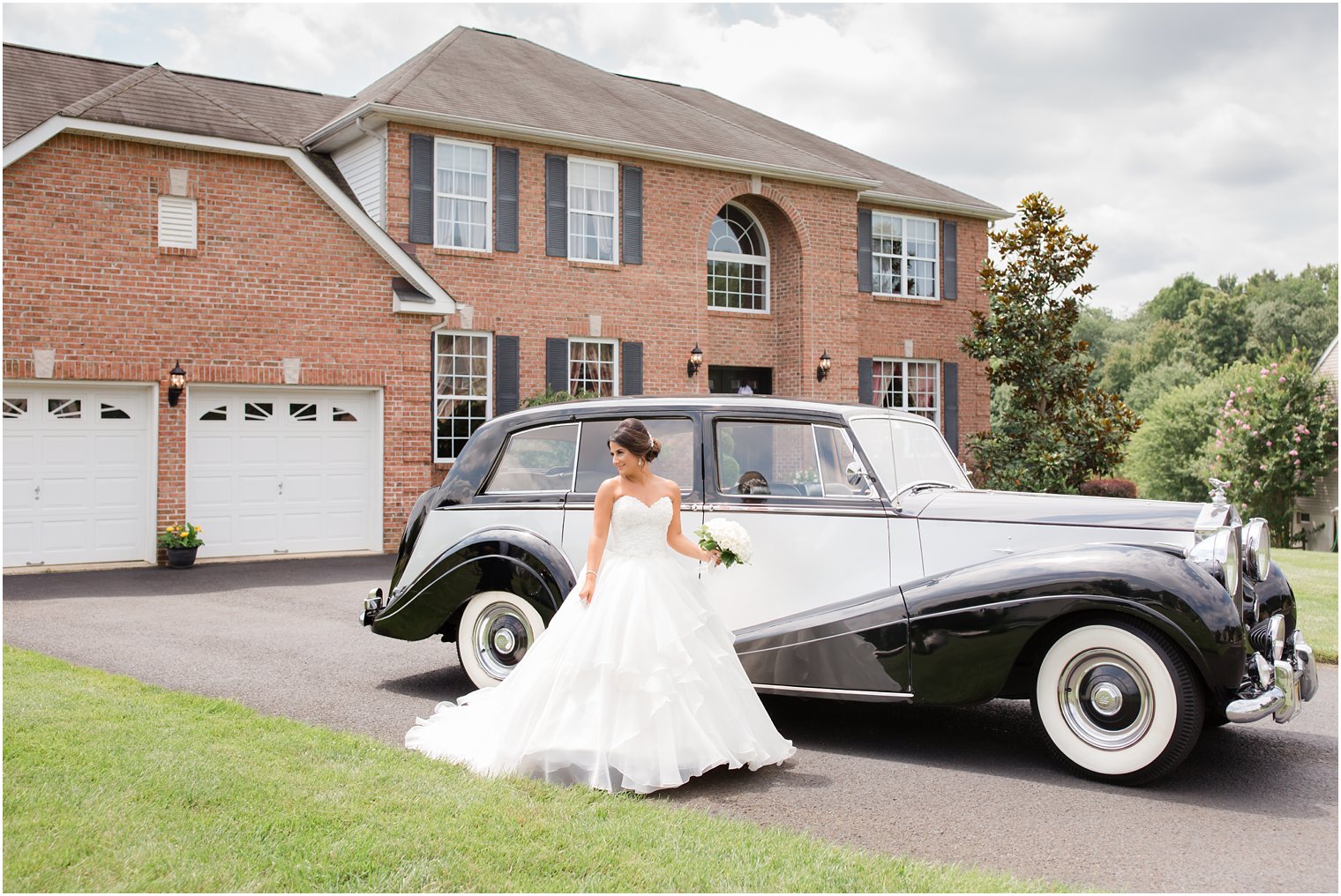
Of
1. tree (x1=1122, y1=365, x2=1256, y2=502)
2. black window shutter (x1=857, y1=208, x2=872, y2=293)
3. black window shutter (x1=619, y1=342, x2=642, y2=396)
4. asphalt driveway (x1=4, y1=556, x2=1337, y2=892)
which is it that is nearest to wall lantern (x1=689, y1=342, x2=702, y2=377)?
black window shutter (x1=619, y1=342, x2=642, y2=396)

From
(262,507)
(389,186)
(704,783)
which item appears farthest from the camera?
(389,186)

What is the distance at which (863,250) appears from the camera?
22.6 metres

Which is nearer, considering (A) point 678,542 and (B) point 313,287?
(A) point 678,542

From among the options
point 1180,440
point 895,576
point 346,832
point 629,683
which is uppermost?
point 1180,440

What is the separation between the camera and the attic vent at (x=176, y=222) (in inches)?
572

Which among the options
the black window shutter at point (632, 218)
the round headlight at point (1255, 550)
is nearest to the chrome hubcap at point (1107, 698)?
the round headlight at point (1255, 550)

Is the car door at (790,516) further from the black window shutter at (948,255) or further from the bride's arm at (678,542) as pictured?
the black window shutter at (948,255)

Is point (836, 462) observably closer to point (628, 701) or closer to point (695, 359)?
point (628, 701)

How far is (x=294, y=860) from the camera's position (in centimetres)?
410

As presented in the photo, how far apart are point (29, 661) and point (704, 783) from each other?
5.17 meters

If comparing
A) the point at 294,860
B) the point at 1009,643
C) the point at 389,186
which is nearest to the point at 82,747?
the point at 294,860

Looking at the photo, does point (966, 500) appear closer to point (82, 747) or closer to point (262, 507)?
point (82, 747)

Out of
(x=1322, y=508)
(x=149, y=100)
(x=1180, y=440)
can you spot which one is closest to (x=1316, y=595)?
(x=149, y=100)

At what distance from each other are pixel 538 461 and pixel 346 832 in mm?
3237
